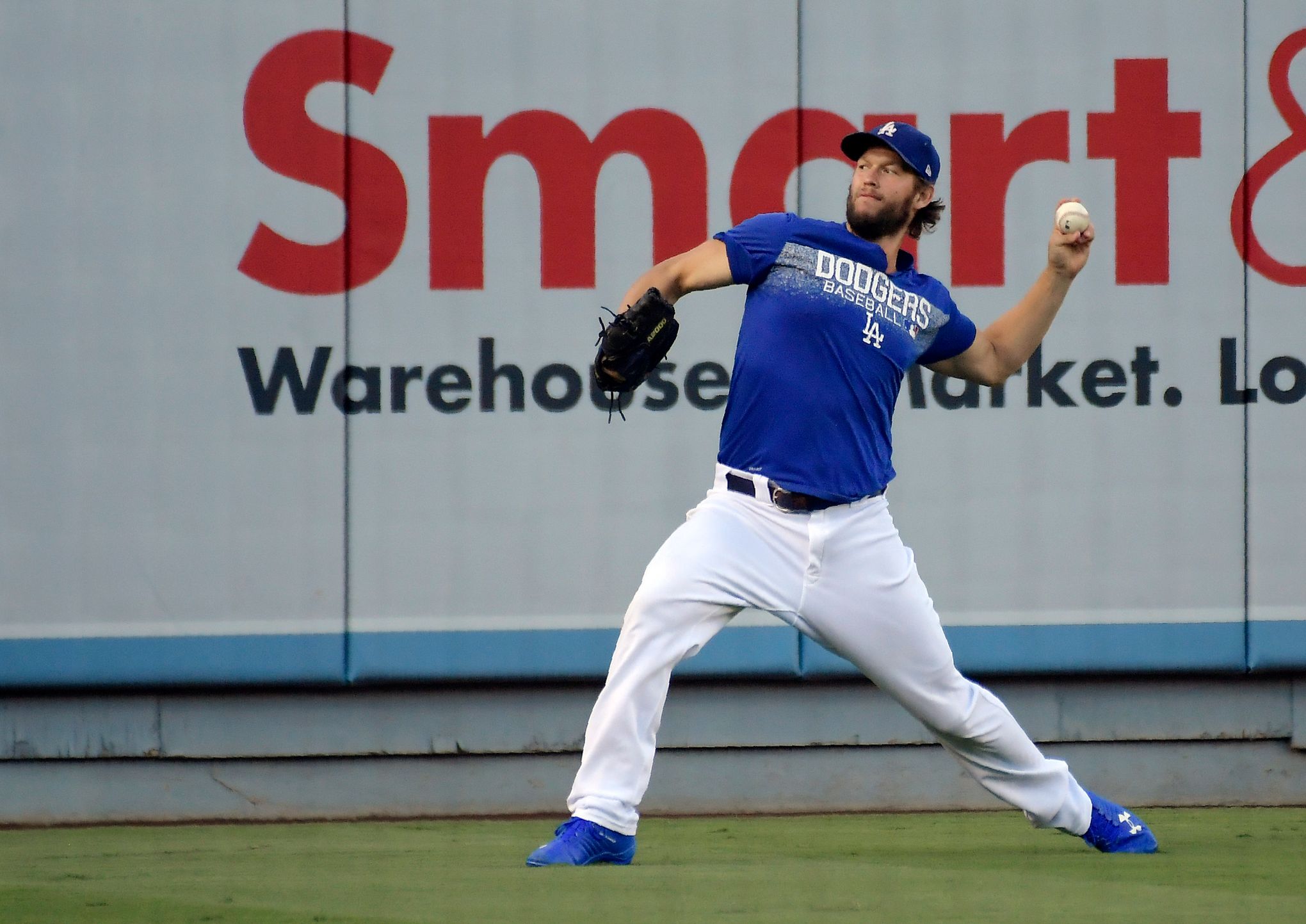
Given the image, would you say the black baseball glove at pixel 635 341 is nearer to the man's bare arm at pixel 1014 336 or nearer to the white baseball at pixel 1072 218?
the man's bare arm at pixel 1014 336

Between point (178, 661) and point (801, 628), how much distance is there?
2.68m

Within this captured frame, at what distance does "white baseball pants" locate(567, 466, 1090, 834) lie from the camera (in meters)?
3.85

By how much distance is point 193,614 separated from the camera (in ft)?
18.8

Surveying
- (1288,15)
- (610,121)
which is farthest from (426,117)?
(1288,15)

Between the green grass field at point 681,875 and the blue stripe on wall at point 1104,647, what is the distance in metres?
0.54

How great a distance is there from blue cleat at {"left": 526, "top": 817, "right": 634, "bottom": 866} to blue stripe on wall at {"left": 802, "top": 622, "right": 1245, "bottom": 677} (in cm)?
204

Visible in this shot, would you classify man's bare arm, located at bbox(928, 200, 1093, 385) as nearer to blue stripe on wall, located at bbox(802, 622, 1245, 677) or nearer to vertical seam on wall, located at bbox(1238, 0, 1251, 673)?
blue stripe on wall, located at bbox(802, 622, 1245, 677)

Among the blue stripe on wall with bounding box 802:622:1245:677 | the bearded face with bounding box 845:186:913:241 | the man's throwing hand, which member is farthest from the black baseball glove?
the blue stripe on wall with bounding box 802:622:1245:677

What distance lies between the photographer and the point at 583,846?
3.86m

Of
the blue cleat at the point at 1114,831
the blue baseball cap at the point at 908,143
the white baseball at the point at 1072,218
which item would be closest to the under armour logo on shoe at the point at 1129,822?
the blue cleat at the point at 1114,831

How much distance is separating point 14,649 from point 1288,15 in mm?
5149

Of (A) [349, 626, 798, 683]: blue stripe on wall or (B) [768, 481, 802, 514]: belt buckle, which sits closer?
(B) [768, 481, 802, 514]: belt buckle

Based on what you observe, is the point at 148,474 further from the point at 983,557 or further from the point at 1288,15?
the point at 1288,15

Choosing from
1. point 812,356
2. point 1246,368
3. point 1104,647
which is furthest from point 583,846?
point 1246,368
